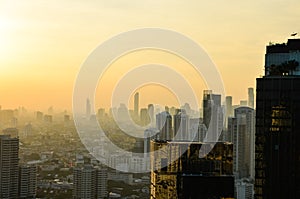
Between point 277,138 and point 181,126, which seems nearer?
point 277,138

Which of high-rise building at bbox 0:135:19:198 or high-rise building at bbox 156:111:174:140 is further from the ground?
high-rise building at bbox 156:111:174:140


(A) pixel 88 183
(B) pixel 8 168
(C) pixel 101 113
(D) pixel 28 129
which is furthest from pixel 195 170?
(D) pixel 28 129

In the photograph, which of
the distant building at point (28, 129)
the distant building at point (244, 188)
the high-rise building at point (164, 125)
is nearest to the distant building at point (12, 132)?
the distant building at point (28, 129)

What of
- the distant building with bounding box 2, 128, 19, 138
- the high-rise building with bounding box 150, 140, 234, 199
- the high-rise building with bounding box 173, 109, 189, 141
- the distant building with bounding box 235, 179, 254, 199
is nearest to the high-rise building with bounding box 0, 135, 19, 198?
the distant building with bounding box 2, 128, 19, 138

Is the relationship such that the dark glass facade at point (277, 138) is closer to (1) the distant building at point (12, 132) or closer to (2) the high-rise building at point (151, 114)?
(2) the high-rise building at point (151, 114)

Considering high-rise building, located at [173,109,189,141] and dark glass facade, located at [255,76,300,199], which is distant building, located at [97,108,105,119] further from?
dark glass facade, located at [255,76,300,199]

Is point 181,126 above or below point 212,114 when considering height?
below

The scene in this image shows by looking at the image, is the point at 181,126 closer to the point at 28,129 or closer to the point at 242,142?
the point at 242,142
